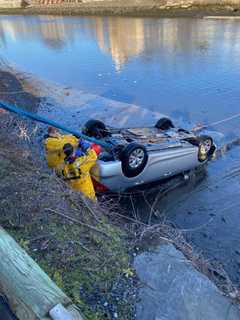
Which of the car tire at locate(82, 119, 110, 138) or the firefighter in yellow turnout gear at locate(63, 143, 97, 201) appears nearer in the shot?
the firefighter in yellow turnout gear at locate(63, 143, 97, 201)

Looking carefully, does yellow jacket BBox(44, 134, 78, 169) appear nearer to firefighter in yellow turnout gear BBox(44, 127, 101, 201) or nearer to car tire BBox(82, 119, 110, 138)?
firefighter in yellow turnout gear BBox(44, 127, 101, 201)

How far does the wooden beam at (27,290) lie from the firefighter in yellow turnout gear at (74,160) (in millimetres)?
3053

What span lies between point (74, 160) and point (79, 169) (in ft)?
0.59

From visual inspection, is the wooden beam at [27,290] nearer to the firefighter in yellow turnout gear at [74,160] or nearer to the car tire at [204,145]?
the firefighter in yellow turnout gear at [74,160]

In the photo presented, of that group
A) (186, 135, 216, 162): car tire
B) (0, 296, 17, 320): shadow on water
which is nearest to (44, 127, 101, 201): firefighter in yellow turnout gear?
(186, 135, 216, 162): car tire

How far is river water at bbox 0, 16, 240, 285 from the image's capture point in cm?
716

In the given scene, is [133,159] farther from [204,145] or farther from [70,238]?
[70,238]

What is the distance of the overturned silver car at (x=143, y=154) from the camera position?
261 inches

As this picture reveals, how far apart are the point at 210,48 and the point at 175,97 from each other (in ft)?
25.7

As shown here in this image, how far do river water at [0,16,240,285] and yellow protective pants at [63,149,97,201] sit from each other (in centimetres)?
174

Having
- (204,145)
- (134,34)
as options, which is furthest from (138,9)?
(204,145)

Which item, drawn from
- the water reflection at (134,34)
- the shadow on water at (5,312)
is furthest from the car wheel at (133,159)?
the water reflection at (134,34)

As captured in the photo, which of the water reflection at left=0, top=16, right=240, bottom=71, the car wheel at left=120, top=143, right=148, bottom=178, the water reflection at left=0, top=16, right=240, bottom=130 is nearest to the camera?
the car wheel at left=120, top=143, right=148, bottom=178

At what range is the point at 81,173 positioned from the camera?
604 cm
